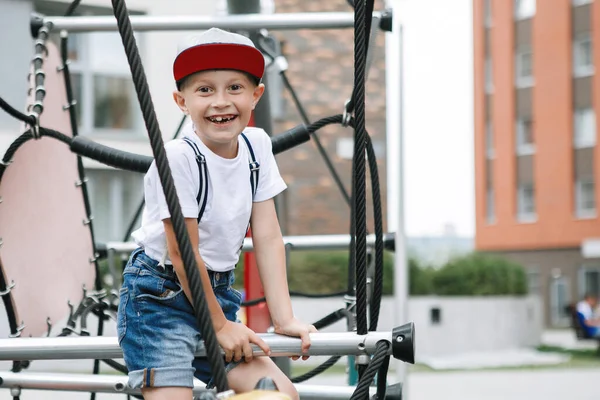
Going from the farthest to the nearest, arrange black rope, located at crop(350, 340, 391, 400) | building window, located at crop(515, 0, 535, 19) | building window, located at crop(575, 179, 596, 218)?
building window, located at crop(515, 0, 535, 19) < building window, located at crop(575, 179, 596, 218) < black rope, located at crop(350, 340, 391, 400)

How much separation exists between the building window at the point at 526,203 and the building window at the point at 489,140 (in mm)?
1309

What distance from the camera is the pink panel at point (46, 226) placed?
76.2 inches

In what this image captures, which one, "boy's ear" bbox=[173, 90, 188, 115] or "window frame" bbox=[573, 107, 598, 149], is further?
"window frame" bbox=[573, 107, 598, 149]

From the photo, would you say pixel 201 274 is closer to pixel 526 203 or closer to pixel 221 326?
pixel 221 326

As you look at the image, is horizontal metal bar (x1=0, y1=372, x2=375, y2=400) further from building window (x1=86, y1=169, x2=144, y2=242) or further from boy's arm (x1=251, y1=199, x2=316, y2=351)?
building window (x1=86, y1=169, x2=144, y2=242)

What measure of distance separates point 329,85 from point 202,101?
694cm

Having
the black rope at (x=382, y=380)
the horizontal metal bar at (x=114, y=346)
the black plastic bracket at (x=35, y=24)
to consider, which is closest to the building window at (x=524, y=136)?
the black plastic bracket at (x=35, y=24)

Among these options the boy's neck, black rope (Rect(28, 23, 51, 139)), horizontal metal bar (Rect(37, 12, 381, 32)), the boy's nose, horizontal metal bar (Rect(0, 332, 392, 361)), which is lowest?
horizontal metal bar (Rect(0, 332, 392, 361))

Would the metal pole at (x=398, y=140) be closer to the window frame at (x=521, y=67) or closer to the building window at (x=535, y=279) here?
the window frame at (x=521, y=67)

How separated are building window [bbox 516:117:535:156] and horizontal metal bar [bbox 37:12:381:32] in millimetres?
23686

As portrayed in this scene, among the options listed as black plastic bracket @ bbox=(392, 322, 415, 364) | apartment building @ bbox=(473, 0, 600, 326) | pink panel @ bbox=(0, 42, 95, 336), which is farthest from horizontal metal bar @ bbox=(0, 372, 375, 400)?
apartment building @ bbox=(473, 0, 600, 326)

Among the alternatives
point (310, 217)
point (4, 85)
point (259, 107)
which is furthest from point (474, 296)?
point (259, 107)

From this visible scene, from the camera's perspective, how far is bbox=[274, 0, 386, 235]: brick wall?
25.2 feet

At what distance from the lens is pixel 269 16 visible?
246 centimetres
